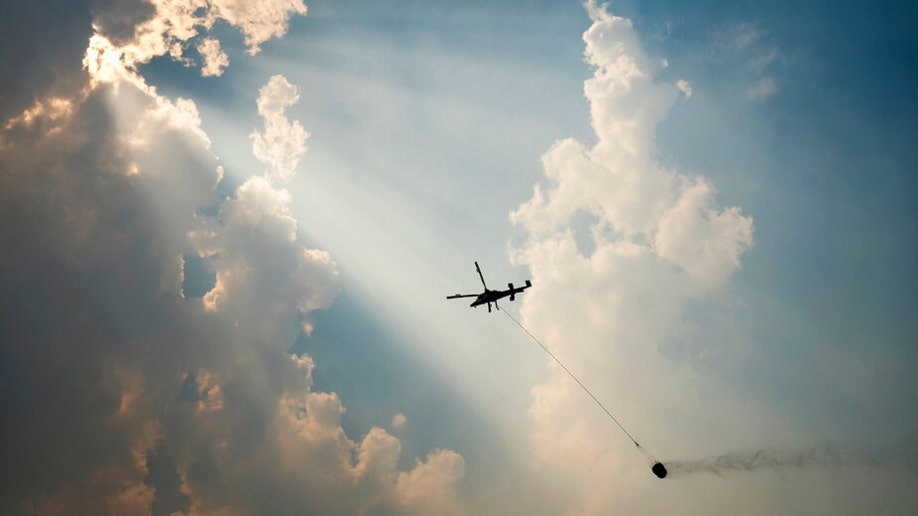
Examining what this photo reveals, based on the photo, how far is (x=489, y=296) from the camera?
43531 mm

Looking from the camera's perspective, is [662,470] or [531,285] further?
[531,285]

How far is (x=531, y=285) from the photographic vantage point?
1658 inches

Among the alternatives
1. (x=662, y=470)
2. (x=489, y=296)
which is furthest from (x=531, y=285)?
(x=662, y=470)

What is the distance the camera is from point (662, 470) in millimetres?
36281

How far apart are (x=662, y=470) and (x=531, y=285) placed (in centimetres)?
1969

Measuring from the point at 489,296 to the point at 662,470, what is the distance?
21.7m

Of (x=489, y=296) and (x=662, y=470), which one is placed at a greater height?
(x=489, y=296)

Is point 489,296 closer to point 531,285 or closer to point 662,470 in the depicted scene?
point 531,285

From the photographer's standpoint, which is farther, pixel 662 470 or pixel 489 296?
pixel 489 296

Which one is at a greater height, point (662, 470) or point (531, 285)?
point (531, 285)
